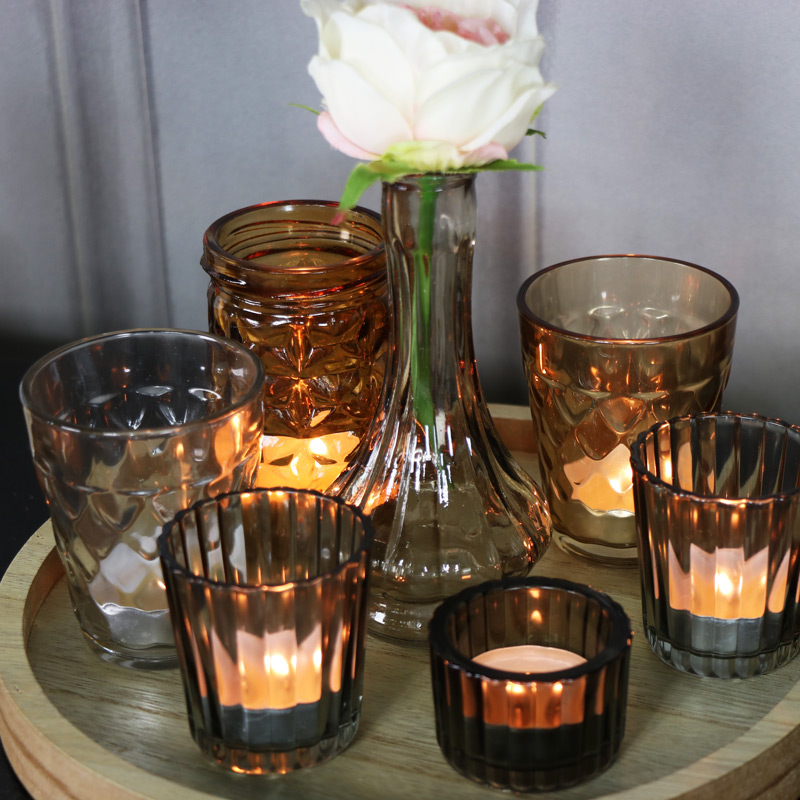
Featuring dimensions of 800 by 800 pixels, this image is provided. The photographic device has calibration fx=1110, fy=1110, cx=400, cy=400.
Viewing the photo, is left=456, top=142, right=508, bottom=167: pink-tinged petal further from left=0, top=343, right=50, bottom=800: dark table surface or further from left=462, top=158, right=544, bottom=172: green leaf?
left=0, top=343, right=50, bottom=800: dark table surface

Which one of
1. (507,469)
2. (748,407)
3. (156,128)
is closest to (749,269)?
(748,407)

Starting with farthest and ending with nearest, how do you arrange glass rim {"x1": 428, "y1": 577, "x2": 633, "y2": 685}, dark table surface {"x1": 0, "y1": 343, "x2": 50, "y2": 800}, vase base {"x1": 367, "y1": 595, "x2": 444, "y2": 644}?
dark table surface {"x1": 0, "y1": 343, "x2": 50, "y2": 800} < vase base {"x1": 367, "y1": 595, "x2": 444, "y2": 644} < glass rim {"x1": 428, "y1": 577, "x2": 633, "y2": 685}

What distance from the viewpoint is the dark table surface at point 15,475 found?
546 millimetres

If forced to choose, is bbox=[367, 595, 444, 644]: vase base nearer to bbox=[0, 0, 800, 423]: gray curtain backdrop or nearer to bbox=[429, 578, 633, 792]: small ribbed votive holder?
bbox=[429, 578, 633, 792]: small ribbed votive holder

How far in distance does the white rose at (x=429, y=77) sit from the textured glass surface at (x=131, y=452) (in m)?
0.11

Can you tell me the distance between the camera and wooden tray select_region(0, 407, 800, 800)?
0.35m

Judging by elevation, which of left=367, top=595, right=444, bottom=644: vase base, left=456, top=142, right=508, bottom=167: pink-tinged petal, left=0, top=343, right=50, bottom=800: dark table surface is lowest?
left=0, top=343, right=50, bottom=800: dark table surface

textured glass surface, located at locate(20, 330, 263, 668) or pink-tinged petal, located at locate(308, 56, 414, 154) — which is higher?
pink-tinged petal, located at locate(308, 56, 414, 154)

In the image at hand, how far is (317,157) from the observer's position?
0.63 m

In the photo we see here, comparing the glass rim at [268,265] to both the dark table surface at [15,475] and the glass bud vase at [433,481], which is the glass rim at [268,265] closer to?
the glass bud vase at [433,481]

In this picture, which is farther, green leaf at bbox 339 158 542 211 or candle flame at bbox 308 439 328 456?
candle flame at bbox 308 439 328 456

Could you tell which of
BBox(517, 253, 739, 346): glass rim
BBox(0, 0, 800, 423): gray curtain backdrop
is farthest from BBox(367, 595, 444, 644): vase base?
BBox(0, 0, 800, 423): gray curtain backdrop

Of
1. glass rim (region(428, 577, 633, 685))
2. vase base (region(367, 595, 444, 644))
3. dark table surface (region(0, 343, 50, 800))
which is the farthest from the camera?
dark table surface (region(0, 343, 50, 800))

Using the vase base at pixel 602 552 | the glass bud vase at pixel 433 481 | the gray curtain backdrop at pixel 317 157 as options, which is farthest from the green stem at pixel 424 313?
the gray curtain backdrop at pixel 317 157
